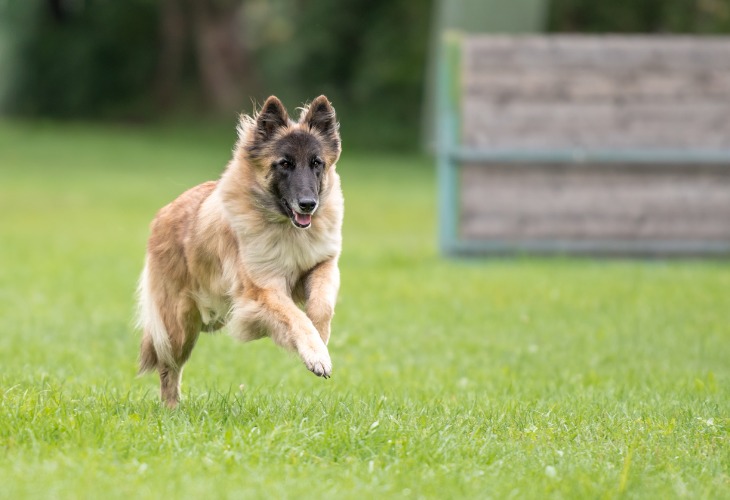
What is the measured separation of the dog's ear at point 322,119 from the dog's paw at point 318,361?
1629mm

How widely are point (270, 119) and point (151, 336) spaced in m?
1.73

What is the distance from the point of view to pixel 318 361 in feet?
19.6

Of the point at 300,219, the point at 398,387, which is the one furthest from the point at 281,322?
the point at 398,387

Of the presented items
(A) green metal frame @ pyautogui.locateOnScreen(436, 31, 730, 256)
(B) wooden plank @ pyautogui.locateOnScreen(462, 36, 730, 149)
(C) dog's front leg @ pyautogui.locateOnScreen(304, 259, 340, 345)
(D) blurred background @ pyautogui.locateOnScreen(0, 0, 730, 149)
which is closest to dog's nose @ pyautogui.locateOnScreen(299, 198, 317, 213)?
(C) dog's front leg @ pyautogui.locateOnScreen(304, 259, 340, 345)

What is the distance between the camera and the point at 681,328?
432 inches

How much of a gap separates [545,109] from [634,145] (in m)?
1.33

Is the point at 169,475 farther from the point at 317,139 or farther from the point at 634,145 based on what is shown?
the point at 634,145

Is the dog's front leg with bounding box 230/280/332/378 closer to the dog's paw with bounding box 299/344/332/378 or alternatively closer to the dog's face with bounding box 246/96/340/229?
the dog's paw with bounding box 299/344/332/378

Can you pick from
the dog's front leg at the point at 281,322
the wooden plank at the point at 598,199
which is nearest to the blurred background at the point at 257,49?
the wooden plank at the point at 598,199

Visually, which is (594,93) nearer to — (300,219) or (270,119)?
(270,119)

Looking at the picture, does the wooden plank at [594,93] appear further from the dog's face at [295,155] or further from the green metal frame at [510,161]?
the dog's face at [295,155]

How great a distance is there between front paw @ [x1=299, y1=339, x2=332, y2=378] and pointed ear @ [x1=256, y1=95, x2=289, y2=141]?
157cm

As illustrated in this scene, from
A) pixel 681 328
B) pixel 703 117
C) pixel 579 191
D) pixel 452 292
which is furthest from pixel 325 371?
pixel 703 117

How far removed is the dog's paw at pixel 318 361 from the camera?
235 inches
